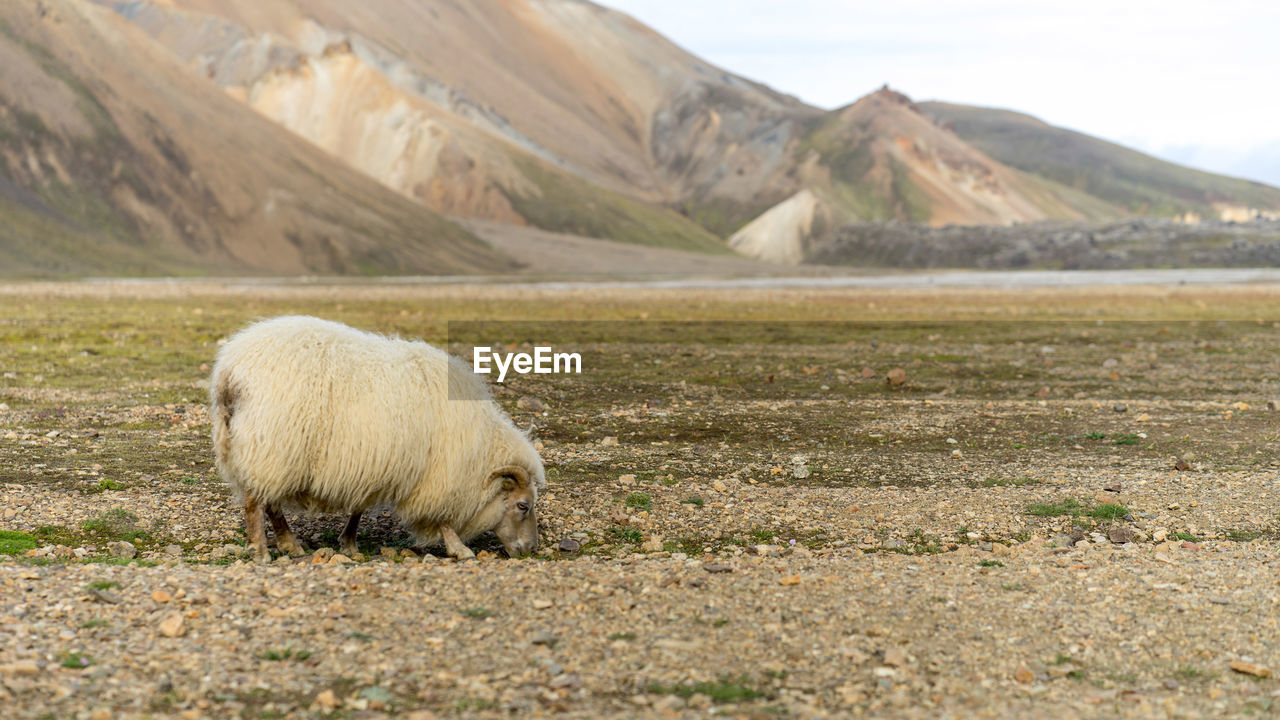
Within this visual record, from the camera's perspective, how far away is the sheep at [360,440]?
11.1 metres

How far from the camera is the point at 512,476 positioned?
38.6 ft

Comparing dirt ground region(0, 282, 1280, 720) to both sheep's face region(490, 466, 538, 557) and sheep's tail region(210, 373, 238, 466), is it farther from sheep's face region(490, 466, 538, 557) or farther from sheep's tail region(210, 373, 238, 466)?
sheep's tail region(210, 373, 238, 466)

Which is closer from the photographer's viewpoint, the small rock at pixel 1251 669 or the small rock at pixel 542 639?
the small rock at pixel 1251 669

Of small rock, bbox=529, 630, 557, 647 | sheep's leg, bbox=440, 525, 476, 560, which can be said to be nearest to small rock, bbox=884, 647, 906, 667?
small rock, bbox=529, 630, 557, 647

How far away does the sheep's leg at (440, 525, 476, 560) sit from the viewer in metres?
11.4

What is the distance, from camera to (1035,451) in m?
17.2

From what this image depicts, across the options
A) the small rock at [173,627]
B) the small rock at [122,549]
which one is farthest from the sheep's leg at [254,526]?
the small rock at [173,627]

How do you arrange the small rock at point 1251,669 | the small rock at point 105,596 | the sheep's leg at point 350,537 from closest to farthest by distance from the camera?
the small rock at point 1251,669
the small rock at point 105,596
the sheep's leg at point 350,537

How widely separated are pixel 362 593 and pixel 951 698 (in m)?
4.95

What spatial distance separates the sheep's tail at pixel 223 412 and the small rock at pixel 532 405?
30.1 feet

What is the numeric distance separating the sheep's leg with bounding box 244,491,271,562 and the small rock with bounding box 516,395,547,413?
9.31m

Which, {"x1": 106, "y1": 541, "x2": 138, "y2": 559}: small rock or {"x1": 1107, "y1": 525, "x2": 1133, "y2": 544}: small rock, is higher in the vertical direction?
{"x1": 1107, "y1": 525, "x2": 1133, "y2": 544}: small rock

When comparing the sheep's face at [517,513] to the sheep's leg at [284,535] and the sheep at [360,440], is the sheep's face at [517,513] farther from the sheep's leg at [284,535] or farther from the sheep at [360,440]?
the sheep's leg at [284,535]

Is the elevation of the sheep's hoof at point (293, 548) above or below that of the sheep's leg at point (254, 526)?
below
